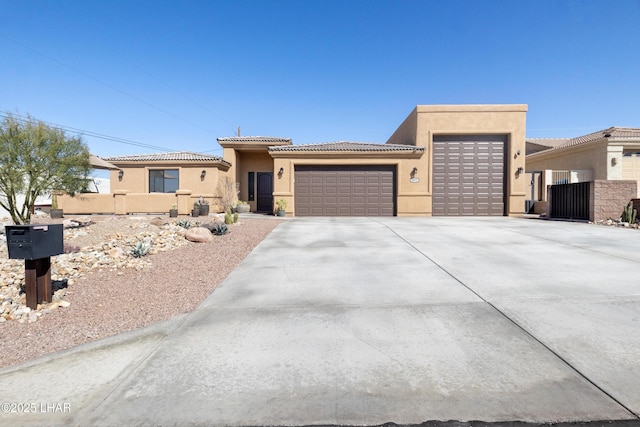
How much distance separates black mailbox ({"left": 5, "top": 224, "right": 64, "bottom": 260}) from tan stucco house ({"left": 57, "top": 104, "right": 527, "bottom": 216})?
14234 millimetres

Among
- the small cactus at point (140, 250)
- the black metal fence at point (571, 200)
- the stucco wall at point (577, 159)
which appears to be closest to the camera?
the small cactus at point (140, 250)

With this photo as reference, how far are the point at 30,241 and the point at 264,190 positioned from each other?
18.9 metres

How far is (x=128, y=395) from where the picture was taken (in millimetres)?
2398

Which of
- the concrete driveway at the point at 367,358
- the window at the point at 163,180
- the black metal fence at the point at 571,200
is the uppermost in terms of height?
the window at the point at 163,180

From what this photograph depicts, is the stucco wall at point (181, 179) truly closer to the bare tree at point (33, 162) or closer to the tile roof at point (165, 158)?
the tile roof at point (165, 158)

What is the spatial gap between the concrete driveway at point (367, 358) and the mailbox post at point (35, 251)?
5.61ft

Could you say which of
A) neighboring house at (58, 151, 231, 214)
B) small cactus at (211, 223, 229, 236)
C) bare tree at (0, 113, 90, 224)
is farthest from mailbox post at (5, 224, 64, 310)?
neighboring house at (58, 151, 231, 214)

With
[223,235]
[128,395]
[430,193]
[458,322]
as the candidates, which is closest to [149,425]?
[128,395]

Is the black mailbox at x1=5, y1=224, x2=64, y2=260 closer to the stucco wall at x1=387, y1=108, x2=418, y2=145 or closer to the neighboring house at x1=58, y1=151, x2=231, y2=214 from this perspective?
the neighboring house at x1=58, y1=151, x2=231, y2=214

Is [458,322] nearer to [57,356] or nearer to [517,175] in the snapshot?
[57,356]

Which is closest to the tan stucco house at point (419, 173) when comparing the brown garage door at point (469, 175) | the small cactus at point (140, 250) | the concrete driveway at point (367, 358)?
the brown garage door at point (469, 175)

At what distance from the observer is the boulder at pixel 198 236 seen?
27.7ft

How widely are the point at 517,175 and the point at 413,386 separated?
19.2 metres

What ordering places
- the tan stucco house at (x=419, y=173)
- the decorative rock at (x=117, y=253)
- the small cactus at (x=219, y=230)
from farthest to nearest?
the tan stucco house at (x=419, y=173) → the small cactus at (x=219, y=230) → the decorative rock at (x=117, y=253)
